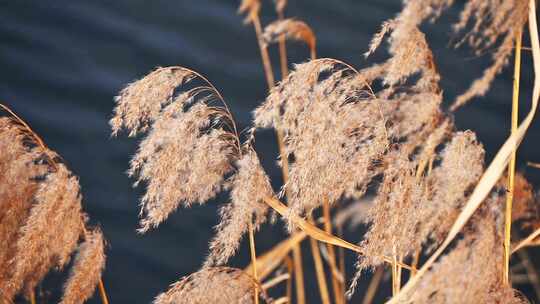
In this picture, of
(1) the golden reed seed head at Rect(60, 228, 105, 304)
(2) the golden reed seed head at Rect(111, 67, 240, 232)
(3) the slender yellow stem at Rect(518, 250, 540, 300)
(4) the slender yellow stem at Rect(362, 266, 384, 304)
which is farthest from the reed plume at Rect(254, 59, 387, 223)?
(3) the slender yellow stem at Rect(518, 250, 540, 300)

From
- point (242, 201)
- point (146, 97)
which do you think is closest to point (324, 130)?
point (242, 201)

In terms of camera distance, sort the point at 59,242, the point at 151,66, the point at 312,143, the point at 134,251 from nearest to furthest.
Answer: the point at 312,143 < the point at 59,242 < the point at 134,251 < the point at 151,66

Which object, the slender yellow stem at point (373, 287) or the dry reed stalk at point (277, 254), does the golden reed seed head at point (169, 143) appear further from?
the slender yellow stem at point (373, 287)

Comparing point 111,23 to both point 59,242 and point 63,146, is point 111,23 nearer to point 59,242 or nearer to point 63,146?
point 63,146

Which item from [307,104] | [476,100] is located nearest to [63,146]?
[307,104]

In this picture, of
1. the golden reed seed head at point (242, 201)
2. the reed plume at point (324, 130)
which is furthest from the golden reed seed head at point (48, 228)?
the reed plume at point (324, 130)

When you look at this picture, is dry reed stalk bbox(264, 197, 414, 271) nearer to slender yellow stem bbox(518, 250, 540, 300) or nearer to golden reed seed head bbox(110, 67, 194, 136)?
golden reed seed head bbox(110, 67, 194, 136)

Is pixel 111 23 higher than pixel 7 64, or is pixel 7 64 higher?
pixel 111 23

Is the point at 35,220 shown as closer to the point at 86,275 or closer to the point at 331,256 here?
the point at 86,275
